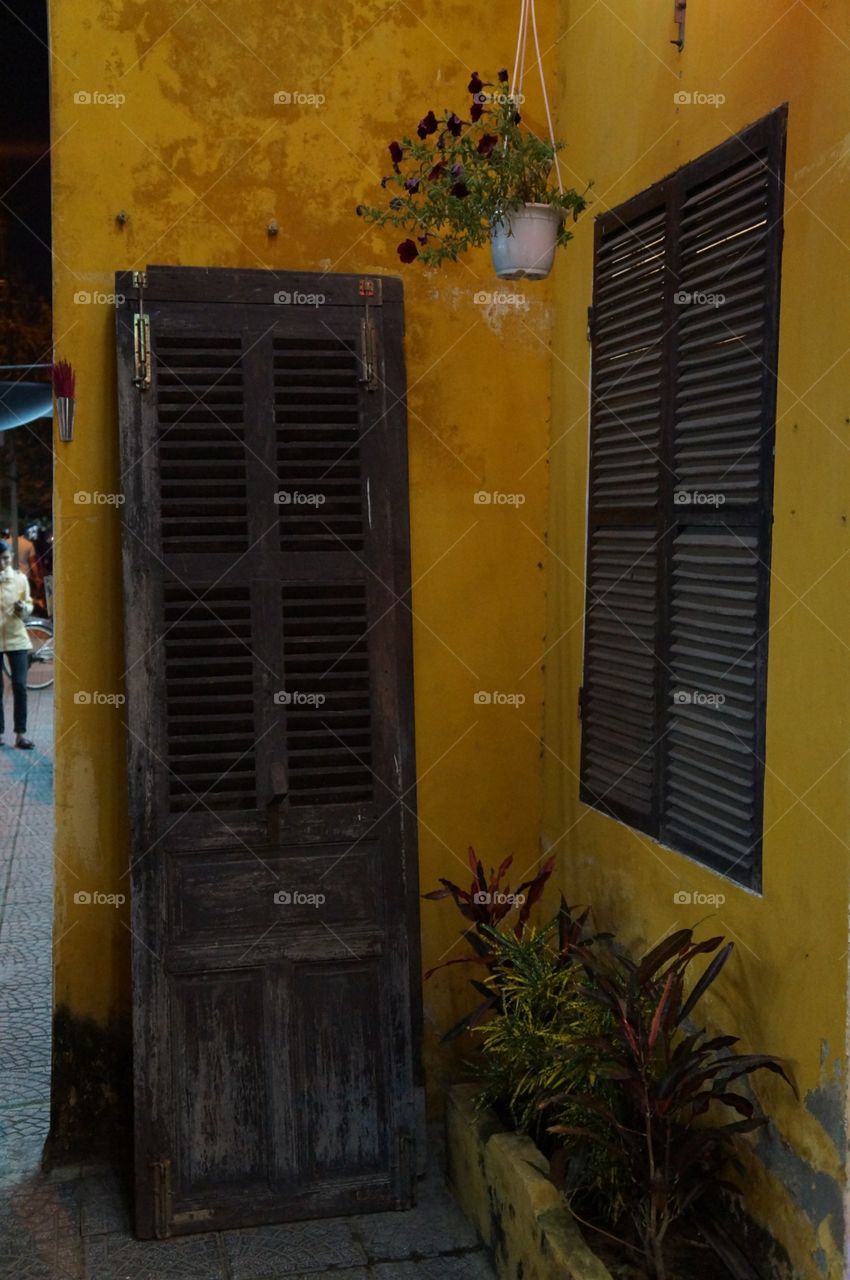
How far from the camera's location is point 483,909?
4621mm

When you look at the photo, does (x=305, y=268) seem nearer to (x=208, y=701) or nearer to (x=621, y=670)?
(x=208, y=701)

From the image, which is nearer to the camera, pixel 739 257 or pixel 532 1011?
pixel 739 257

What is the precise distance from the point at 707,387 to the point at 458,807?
1968 mm

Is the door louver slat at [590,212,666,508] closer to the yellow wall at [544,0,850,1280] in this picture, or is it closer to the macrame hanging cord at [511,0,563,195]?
the yellow wall at [544,0,850,1280]

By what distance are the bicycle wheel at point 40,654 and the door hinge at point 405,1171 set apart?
12.6 metres

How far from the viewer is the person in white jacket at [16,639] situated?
11.6m

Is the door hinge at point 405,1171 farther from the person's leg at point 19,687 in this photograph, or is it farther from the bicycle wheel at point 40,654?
the bicycle wheel at point 40,654

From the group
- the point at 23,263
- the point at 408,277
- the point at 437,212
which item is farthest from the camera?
the point at 23,263

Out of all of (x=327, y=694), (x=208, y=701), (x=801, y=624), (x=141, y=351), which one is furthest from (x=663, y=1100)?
(x=141, y=351)

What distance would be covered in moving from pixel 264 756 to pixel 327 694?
11.8 inches

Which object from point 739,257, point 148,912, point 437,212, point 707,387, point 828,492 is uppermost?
point 437,212

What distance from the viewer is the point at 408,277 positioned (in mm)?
4852

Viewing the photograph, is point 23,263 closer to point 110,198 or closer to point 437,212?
point 110,198

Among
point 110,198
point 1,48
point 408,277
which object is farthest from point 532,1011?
point 1,48
